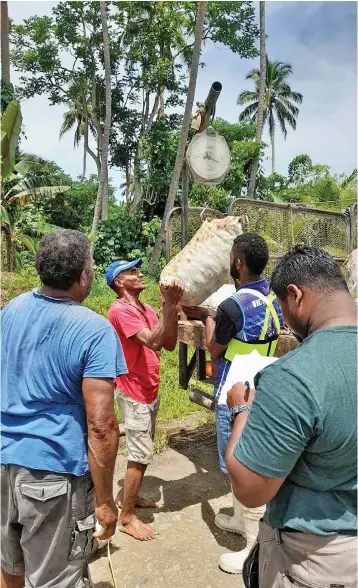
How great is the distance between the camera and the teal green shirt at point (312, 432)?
4.06 feet

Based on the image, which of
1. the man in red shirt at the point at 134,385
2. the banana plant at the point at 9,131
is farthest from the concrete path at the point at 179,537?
the banana plant at the point at 9,131

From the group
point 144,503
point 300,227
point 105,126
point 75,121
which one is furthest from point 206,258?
point 75,121

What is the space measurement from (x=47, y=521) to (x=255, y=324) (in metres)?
1.40

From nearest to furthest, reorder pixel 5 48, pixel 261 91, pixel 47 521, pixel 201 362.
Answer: pixel 47 521 → pixel 201 362 → pixel 5 48 → pixel 261 91

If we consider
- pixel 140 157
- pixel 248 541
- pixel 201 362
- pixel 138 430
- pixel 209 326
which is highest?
pixel 140 157

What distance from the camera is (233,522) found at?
326 centimetres

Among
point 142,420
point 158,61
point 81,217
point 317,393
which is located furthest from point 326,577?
point 158,61

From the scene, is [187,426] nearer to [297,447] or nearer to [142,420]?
[142,420]

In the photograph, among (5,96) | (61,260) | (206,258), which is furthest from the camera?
(5,96)

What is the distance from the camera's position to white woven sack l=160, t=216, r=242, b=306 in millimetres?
2754

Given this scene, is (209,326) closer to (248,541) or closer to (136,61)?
(248,541)

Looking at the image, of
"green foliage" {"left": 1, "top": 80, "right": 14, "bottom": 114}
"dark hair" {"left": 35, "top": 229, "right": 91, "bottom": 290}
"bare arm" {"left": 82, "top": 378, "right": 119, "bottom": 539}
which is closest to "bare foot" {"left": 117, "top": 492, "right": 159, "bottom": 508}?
"bare arm" {"left": 82, "top": 378, "right": 119, "bottom": 539}

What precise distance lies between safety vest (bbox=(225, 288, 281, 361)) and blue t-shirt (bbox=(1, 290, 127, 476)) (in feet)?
2.83

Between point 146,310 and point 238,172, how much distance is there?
13678 mm
